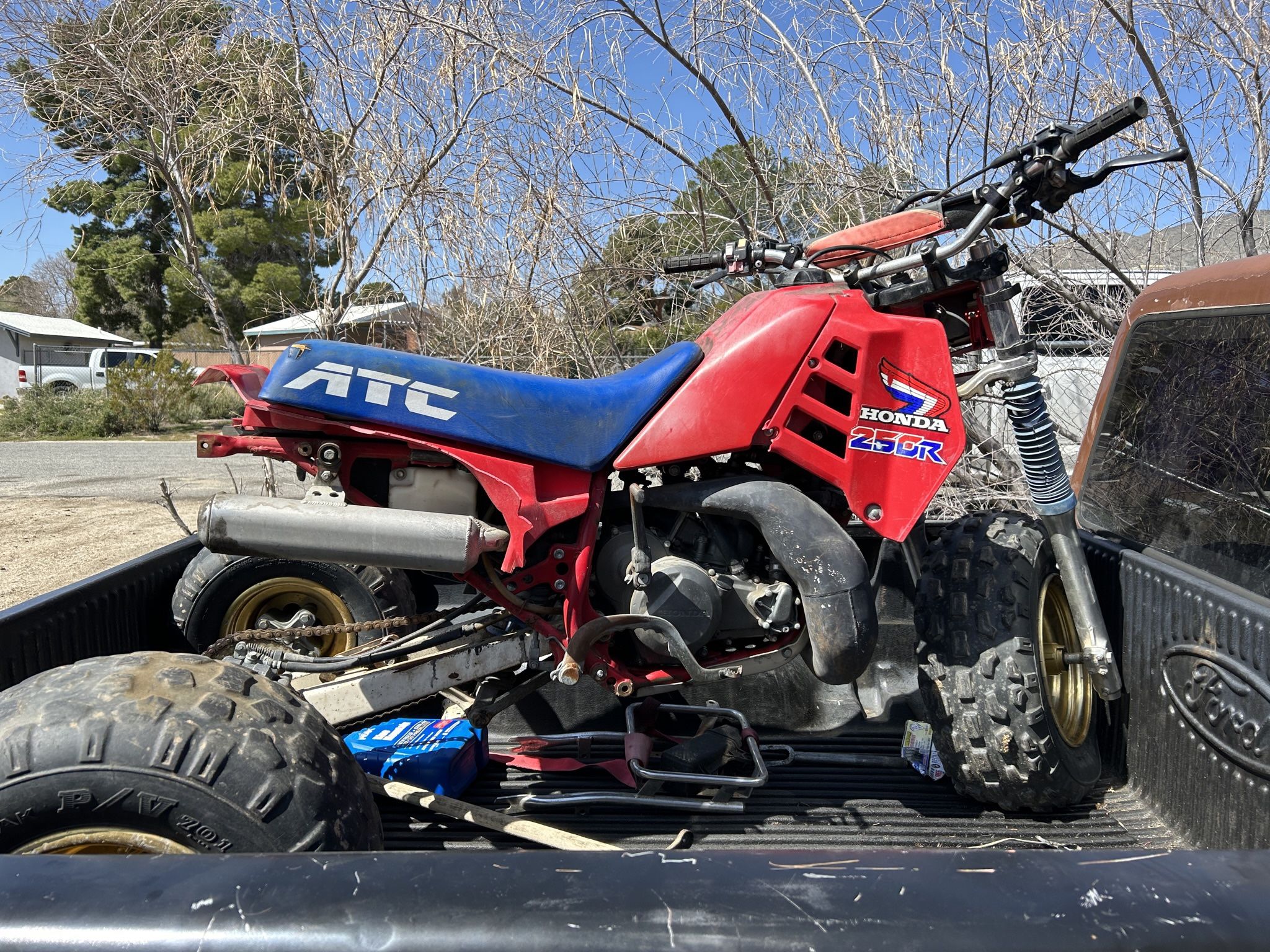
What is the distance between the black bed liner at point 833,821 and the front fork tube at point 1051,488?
12.8 inches

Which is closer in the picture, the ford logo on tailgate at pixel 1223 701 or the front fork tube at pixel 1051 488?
the ford logo on tailgate at pixel 1223 701

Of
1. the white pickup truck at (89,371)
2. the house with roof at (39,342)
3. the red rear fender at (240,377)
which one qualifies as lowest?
the red rear fender at (240,377)

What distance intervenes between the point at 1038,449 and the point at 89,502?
12.1 m

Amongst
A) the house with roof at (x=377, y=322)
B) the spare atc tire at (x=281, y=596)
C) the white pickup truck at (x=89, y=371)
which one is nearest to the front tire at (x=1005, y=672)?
the spare atc tire at (x=281, y=596)

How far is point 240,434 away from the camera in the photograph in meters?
2.29

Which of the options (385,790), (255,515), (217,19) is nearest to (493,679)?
(385,790)

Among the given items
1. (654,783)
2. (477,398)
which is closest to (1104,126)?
(477,398)

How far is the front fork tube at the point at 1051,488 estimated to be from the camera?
7.63ft

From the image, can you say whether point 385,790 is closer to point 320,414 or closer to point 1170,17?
point 320,414

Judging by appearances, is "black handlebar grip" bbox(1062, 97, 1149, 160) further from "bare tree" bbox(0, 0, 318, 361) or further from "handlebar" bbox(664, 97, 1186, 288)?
"bare tree" bbox(0, 0, 318, 361)

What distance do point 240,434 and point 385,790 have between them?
931mm

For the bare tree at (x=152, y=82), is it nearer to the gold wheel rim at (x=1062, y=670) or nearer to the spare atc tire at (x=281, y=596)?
the spare atc tire at (x=281, y=596)

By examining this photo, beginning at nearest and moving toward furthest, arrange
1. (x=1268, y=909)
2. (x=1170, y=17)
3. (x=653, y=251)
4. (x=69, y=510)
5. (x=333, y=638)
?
(x=1268, y=909) → (x=333, y=638) → (x=1170, y=17) → (x=653, y=251) → (x=69, y=510)

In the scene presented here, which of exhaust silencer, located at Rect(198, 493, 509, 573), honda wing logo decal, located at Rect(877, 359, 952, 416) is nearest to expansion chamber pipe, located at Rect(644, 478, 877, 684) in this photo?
honda wing logo decal, located at Rect(877, 359, 952, 416)
